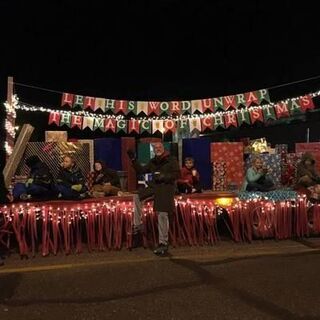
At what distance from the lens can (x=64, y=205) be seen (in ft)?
28.3

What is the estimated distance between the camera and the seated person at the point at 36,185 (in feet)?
29.1

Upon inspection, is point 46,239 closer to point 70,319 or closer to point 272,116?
point 70,319

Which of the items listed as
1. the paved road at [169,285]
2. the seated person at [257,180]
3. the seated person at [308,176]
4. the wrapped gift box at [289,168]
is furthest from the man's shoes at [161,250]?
the wrapped gift box at [289,168]

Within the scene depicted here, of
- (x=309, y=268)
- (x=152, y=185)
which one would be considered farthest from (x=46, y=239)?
(x=309, y=268)

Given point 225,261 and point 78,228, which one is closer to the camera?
point 225,261

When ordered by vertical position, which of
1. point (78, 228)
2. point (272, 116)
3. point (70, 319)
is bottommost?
point (70, 319)

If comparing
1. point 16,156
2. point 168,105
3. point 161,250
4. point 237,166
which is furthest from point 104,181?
point 237,166

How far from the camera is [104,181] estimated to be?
407 inches

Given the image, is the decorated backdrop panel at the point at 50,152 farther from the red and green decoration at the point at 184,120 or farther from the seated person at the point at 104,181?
the red and green decoration at the point at 184,120

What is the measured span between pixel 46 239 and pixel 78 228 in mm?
529

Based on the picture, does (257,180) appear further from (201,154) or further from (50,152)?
(50,152)

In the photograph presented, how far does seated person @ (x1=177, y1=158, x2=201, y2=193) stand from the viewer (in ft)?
34.6

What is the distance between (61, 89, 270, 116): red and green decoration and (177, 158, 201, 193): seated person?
99.5 inches

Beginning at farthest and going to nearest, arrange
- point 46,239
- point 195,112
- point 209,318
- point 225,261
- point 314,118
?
point 314,118
point 195,112
point 46,239
point 225,261
point 209,318
